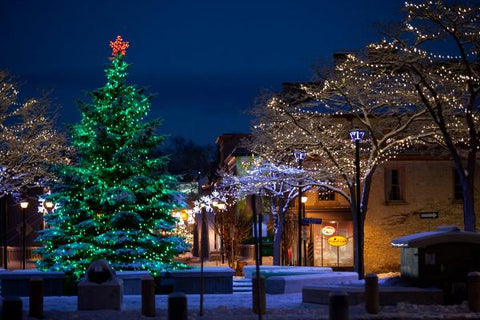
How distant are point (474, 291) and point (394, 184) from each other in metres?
30.3

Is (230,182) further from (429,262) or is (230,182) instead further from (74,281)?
(429,262)

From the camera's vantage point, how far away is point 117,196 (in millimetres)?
26109

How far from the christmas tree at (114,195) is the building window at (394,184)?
73.7ft

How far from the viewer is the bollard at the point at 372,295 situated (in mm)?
17297

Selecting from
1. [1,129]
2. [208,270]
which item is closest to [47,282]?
[208,270]

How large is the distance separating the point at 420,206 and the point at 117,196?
84.2ft

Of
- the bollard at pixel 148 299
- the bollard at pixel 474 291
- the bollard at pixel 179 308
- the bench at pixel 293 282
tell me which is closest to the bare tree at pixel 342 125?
the bench at pixel 293 282

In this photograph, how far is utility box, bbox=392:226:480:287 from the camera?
1908 centimetres

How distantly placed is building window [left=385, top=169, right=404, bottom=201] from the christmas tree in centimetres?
2245

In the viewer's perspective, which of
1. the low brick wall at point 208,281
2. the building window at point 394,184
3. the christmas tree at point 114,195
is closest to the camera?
the low brick wall at point 208,281

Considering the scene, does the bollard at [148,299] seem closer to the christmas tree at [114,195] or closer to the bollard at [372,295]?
the bollard at [372,295]

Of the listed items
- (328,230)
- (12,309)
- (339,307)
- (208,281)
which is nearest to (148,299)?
(12,309)

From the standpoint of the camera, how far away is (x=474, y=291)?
17.5 m

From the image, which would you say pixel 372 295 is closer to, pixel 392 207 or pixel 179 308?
pixel 179 308
